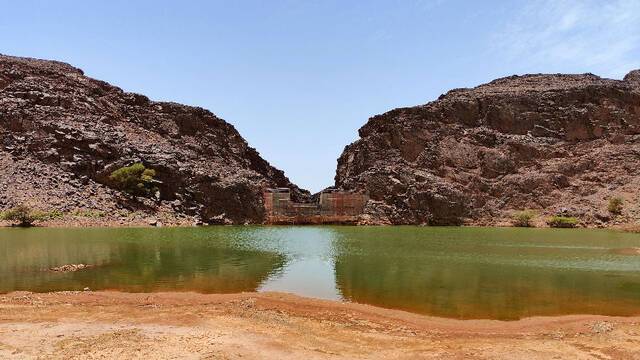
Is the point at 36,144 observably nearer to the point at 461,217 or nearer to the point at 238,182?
the point at 238,182

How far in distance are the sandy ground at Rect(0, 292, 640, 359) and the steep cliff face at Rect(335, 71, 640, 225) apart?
304 feet

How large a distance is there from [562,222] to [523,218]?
7.57m

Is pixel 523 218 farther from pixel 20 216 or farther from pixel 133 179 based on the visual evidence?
pixel 20 216

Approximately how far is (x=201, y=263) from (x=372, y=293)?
1640cm

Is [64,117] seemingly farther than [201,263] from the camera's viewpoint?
Yes

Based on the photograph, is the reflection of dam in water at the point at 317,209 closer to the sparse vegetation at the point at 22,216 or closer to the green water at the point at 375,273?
the sparse vegetation at the point at 22,216

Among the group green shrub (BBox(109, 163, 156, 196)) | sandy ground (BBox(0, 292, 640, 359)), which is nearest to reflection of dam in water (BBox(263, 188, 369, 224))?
green shrub (BBox(109, 163, 156, 196))

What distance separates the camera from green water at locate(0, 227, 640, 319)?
25.1m

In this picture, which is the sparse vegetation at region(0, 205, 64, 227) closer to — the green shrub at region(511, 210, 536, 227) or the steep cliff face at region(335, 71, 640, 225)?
the steep cliff face at region(335, 71, 640, 225)

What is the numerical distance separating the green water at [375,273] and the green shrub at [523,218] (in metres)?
53.9

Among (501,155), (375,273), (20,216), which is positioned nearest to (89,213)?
(20,216)

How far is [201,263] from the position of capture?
124 ft

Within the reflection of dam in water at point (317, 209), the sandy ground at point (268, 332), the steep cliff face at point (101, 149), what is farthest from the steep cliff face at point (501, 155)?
the sandy ground at point (268, 332)

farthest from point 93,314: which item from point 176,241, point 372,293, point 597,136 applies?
point 597,136
